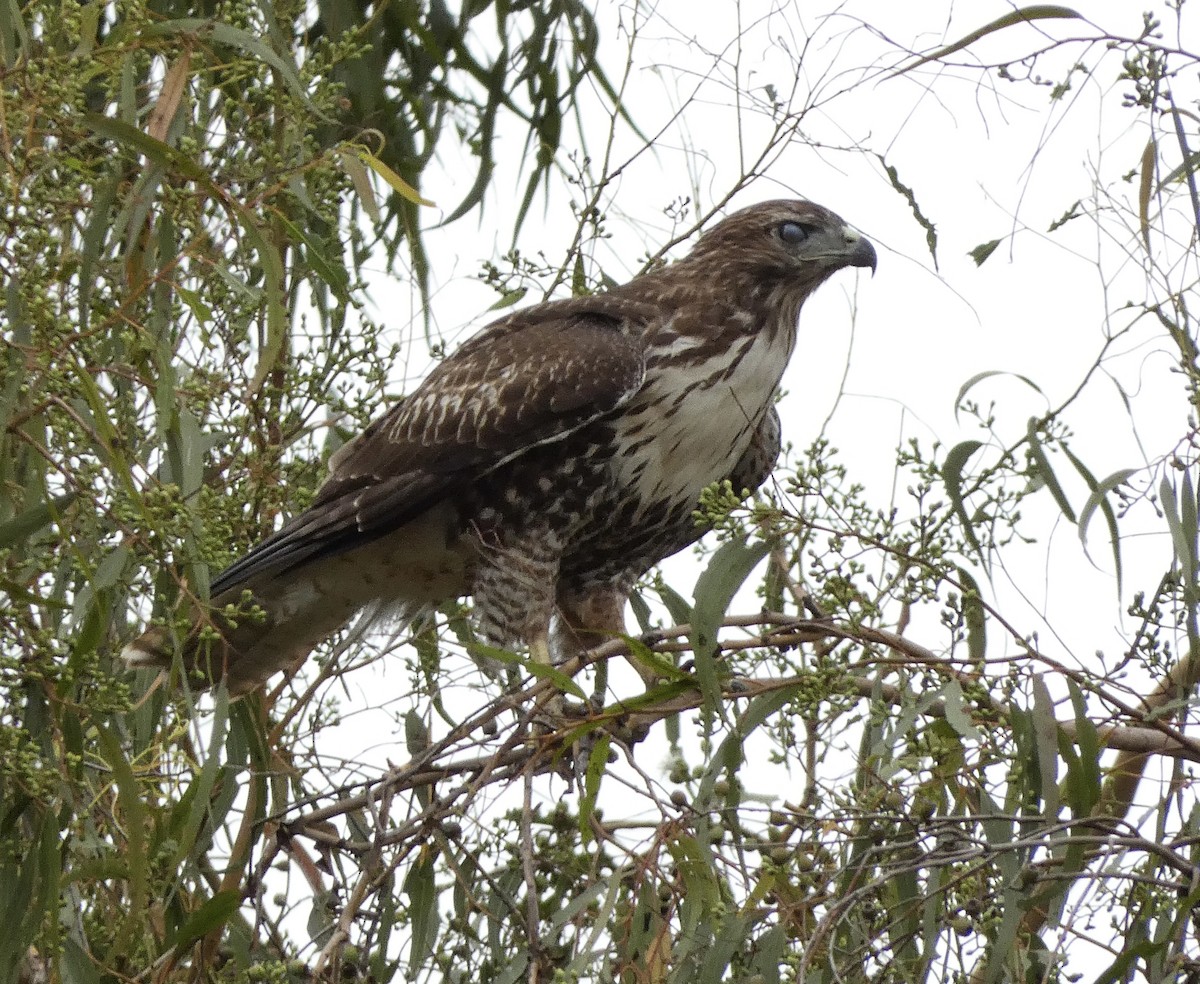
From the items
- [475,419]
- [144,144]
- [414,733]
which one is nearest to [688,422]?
[475,419]

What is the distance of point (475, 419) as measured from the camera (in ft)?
13.4

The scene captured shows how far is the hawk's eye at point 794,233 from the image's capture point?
4.41 meters

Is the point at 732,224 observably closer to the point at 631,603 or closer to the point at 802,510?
the point at 631,603

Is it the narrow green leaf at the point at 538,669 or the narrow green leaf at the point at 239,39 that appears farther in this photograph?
the narrow green leaf at the point at 239,39

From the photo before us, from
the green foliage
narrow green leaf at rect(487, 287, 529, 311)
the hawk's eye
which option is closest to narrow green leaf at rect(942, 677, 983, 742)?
the green foliage

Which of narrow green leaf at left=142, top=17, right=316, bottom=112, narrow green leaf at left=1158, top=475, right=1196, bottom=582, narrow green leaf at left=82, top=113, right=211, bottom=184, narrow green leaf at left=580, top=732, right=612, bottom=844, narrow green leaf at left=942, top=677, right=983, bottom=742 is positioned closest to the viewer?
narrow green leaf at left=942, top=677, right=983, bottom=742

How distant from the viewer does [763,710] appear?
2.67 meters

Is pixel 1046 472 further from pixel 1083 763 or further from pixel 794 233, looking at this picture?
pixel 794 233

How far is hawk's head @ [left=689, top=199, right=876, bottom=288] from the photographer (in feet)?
14.2

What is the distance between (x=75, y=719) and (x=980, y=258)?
5.11ft

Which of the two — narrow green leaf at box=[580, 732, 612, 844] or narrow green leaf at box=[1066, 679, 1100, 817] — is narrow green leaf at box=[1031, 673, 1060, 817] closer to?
narrow green leaf at box=[1066, 679, 1100, 817]

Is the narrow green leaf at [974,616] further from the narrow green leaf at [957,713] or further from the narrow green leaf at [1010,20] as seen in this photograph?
the narrow green leaf at [1010,20]

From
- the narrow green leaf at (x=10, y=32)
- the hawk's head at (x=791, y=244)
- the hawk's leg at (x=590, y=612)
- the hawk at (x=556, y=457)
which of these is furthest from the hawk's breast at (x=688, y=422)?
the narrow green leaf at (x=10, y=32)

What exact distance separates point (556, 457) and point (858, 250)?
0.89 meters
